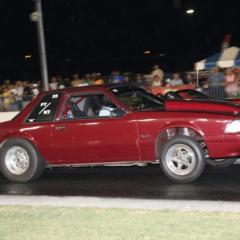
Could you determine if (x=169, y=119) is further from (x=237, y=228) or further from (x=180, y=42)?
(x=180, y=42)

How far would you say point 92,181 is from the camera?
9430mm

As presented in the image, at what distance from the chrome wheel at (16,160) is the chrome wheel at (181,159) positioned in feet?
7.97

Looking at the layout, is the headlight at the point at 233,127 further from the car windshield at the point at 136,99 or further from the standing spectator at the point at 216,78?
the standing spectator at the point at 216,78

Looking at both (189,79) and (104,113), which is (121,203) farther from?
(189,79)

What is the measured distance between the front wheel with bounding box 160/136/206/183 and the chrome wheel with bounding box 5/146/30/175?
92.6 inches

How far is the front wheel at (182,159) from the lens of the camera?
27.8ft

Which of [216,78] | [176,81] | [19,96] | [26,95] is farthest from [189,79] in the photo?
[19,96]

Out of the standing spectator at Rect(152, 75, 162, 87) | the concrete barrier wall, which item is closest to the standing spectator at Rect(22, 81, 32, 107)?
the concrete barrier wall

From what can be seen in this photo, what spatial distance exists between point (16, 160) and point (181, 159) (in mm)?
2779

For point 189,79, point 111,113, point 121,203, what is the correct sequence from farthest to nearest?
point 189,79, point 111,113, point 121,203

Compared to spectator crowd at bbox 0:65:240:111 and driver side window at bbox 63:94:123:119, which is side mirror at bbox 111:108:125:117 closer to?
driver side window at bbox 63:94:123:119

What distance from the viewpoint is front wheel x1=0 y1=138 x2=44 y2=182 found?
956 cm

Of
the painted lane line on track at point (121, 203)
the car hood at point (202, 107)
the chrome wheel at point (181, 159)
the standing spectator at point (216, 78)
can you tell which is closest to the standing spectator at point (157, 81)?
the standing spectator at point (216, 78)

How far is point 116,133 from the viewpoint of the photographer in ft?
29.3
